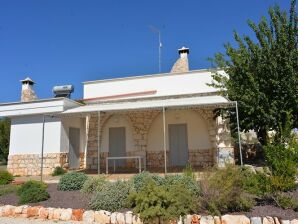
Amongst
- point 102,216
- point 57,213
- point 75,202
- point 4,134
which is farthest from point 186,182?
point 4,134

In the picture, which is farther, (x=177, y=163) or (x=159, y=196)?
(x=177, y=163)

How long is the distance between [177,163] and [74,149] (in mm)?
5007

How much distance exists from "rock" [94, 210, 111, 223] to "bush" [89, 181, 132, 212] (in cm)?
26

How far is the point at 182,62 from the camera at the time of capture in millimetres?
16641


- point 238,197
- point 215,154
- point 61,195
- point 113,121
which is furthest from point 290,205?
point 113,121

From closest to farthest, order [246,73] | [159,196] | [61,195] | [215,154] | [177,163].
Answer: [159,196] < [61,195] < [246,73] < [215,154] < [177,163]

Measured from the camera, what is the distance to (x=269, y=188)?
18.2ft

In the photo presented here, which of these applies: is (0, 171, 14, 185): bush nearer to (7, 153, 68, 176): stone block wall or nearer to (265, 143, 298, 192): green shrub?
(7, 153, 68, 176): stone block wall

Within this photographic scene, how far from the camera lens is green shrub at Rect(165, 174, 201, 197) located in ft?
20.1

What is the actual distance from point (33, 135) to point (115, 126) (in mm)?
3827

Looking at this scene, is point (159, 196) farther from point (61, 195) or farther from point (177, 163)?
point (177, 163)

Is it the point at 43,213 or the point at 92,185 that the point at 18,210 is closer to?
the point at 43,213

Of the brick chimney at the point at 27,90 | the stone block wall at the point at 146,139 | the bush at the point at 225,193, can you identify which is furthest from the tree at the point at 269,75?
the brick chimney at the point at 27,90

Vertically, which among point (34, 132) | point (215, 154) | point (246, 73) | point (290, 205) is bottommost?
point (290, 205)
